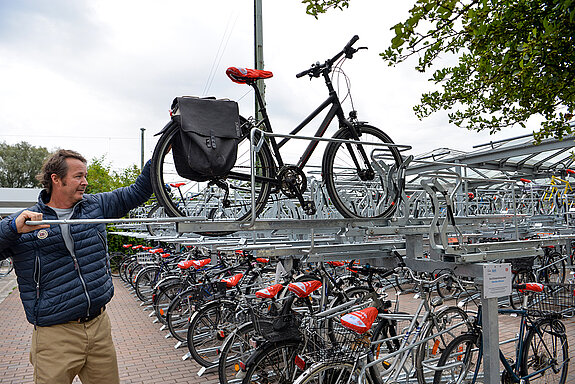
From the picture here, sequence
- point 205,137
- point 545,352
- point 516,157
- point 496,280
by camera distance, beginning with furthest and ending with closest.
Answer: point 516,157, point 545,352, point 496,280, point 205,137

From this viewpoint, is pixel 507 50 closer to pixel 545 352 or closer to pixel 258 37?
pixel 545 352

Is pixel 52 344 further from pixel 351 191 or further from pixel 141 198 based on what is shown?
pixel 351 191

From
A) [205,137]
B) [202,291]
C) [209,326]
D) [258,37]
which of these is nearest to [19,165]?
[258,37]

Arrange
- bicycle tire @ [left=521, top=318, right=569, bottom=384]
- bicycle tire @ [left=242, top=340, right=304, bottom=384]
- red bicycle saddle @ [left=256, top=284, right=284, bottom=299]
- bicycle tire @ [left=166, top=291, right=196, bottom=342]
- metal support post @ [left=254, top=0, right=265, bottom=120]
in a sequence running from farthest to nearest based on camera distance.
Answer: metal support post @ [left=254, top=0, right=265, bottom=120] < bicycle tire @ [left=166, top=291, right=196, bottom=342] < red bicycle saddle @ [left=256, top=284, right=284, bottom=299] < bicycle tire @ [left=521, top=318, right=569, bottom=384] < bicycle tire @ [left=242, top=340, right=304, bottom=384]

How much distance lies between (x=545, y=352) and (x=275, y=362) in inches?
90.5

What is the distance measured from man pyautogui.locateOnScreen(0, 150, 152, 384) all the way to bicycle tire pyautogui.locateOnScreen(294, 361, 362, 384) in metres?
1.23

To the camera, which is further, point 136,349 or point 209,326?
point 136,349

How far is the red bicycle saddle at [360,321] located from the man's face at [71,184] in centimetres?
181

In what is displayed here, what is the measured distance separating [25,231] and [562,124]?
3.92 meters

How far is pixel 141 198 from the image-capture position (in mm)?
2889

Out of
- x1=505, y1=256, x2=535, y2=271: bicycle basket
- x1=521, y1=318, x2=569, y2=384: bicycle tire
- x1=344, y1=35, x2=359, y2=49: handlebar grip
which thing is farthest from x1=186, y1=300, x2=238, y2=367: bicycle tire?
x1=505, y1=256, x2=535, y2=271: bicycle basket

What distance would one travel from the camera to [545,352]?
3.79 m

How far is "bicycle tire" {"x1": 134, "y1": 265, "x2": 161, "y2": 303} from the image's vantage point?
919 cm

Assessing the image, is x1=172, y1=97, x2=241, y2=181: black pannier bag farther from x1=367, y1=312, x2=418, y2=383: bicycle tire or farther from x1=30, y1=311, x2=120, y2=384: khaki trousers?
x1=367, y1=312, x2=418, y2=383: bicycle tire
